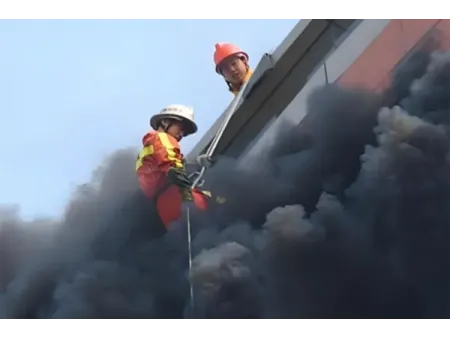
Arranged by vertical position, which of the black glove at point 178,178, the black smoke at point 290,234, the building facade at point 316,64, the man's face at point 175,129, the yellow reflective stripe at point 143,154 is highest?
the building facade at point 316,64

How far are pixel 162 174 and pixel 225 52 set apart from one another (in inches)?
39.9

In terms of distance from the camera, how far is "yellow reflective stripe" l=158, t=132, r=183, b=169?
381 inches

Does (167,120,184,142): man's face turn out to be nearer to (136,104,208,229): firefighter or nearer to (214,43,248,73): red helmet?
(136,104,208,229): firefighter

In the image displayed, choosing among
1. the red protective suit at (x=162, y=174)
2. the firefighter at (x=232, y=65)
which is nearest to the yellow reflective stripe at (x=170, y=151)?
the red protective suit at (x=162, y=174)

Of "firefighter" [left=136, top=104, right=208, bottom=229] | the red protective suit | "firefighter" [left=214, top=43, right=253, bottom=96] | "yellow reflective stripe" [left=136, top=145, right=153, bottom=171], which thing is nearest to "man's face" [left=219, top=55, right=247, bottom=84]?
"firefighter" [left=214, top=43, right=253, bottom=96]

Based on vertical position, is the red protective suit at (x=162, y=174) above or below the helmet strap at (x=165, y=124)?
below

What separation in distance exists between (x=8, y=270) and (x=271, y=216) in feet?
5.83

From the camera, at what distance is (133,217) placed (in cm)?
954

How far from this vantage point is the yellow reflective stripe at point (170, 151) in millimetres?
→ 9680

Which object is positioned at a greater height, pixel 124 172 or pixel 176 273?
pixel 124 172

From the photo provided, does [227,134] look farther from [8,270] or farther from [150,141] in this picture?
[8,270]

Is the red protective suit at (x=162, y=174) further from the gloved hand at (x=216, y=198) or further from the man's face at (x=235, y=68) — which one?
the man's face at (x=235, y=68)
